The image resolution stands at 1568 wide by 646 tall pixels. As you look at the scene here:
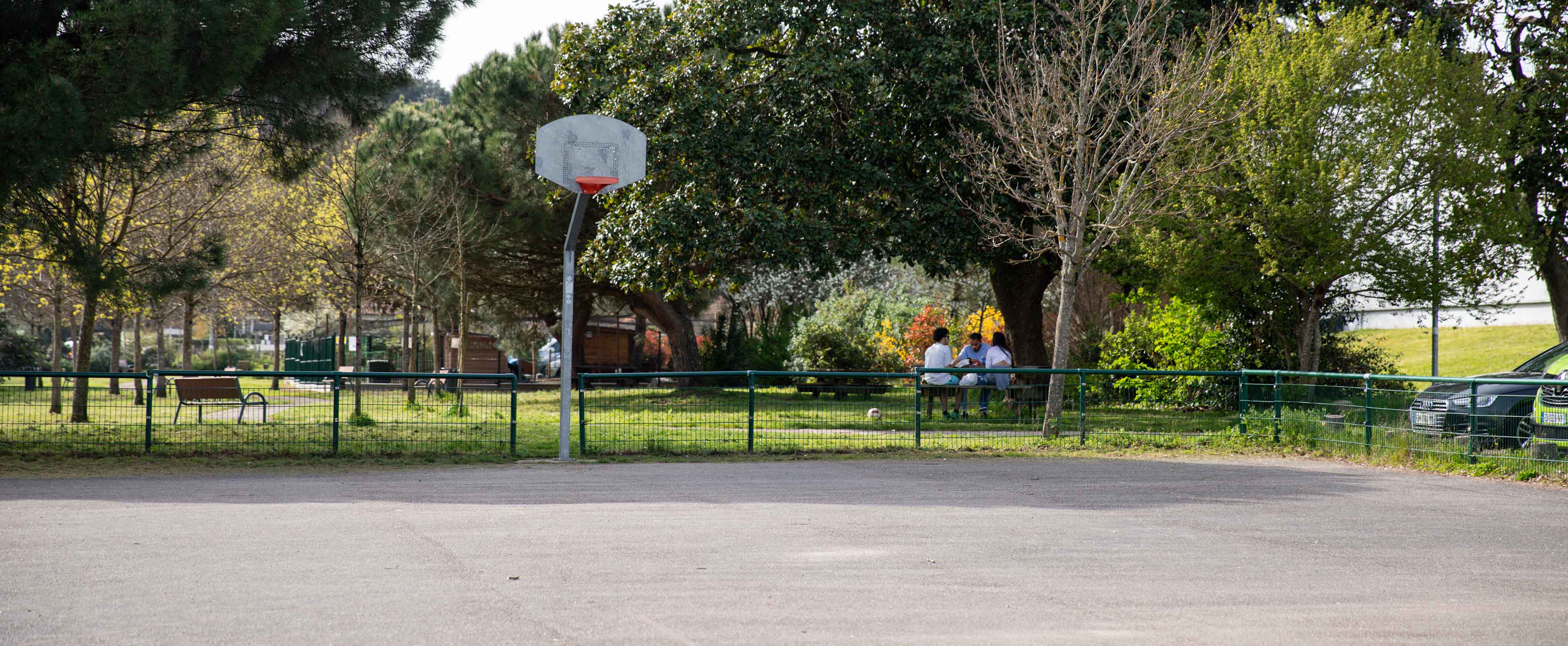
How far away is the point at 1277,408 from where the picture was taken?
13242 millimetres

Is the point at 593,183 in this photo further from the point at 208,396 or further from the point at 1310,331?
the point at 1310,331

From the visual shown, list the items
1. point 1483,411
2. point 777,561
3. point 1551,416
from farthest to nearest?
point 1483,411
point 1551,416
point 777,561

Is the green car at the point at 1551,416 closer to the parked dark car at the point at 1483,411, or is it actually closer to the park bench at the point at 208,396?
the parked dark car at the point at 1483,411

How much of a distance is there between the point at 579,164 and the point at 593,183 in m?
0.35

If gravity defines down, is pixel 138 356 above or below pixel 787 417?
above

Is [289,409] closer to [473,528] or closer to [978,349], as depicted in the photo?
[473,528]

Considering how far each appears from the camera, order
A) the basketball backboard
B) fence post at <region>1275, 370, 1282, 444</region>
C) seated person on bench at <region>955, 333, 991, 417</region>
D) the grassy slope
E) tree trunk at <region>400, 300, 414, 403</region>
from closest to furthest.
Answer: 1. the basketball backboard
2. fence post at <region>1275, 370, 1282, 444</region>
3. seated person on bench at <region>955, 333, 991, 417</region>
4. tree trunk at <region>400, 300, 414, 403</region>
5. the grassy slope

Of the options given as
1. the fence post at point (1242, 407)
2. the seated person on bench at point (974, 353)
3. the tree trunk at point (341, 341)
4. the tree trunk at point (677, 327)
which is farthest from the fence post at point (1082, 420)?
the tree trunk at point (341, 341)

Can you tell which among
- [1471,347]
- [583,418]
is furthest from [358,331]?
[1471,347]

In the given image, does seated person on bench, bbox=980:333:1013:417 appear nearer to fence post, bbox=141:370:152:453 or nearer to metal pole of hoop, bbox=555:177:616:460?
Answer: metal pole of hoop, bbox=555:177:616:460

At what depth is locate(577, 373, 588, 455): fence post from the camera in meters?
12.4

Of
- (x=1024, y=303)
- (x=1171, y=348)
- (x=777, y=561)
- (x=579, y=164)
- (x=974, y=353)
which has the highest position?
(x=579, y=164)

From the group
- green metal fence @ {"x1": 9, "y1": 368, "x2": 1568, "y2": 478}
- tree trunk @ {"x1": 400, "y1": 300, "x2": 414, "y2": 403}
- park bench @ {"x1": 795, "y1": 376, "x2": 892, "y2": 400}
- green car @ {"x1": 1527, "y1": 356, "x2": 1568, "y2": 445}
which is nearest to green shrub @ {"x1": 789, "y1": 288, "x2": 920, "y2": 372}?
tree trunk @ {"x1": 400, "y1": 300, "x2": 414, "y2": 403}

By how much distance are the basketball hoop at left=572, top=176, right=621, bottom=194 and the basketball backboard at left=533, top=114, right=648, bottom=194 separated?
0.12 feet
